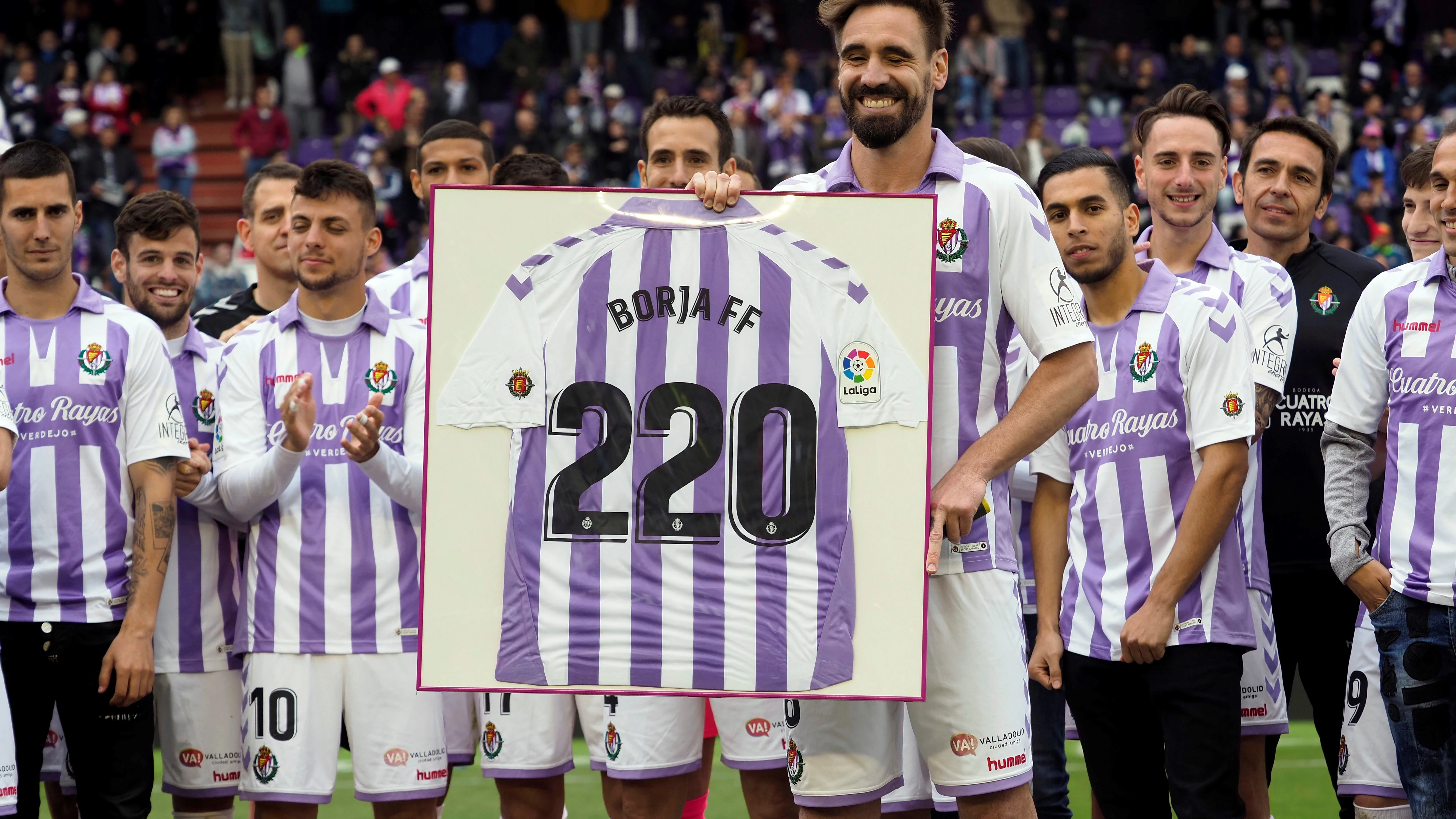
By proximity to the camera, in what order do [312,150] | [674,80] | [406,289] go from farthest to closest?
[674,80] < [312,150] < [406,289]

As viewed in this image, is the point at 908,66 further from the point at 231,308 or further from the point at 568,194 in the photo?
the point at 231,308

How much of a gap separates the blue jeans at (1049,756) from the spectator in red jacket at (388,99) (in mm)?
16230

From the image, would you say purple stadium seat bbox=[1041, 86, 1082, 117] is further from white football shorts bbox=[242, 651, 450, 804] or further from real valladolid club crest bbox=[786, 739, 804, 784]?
real valladolid club crest bbox=[786, 739, 804, 784]

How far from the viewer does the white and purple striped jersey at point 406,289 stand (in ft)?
17.0

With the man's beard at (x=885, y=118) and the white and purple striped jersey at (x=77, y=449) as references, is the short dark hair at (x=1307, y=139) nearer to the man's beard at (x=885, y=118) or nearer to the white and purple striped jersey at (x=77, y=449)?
the man's beard at (x=885, y=118)

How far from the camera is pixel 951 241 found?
11.1 feet

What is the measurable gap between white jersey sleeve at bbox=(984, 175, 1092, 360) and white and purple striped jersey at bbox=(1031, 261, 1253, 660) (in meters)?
0.78

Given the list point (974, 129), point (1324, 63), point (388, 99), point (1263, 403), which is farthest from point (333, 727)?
point (1324, 63)

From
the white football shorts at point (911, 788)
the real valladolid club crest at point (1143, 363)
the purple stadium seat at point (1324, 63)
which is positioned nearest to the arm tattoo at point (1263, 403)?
the real valladolid club crest at point (1143, 363)

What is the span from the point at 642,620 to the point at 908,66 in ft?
4.52

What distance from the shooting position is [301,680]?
434 cm

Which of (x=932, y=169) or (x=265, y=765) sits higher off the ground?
(x=932, y=169)

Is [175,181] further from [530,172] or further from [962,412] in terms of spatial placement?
[962,412]

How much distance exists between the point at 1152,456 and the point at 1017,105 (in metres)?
17.9
